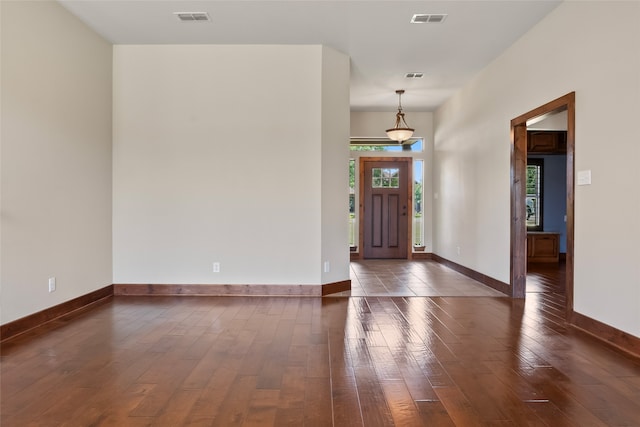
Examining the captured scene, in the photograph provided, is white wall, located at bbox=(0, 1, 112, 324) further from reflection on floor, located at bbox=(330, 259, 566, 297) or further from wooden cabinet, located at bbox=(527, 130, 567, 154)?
wooden cabinet, located at bbox=(527, 130, 567, 154)

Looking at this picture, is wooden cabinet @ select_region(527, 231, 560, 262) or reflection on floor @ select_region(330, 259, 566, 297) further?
wooden cabinet @ select_region(527, 231, 560, 262)

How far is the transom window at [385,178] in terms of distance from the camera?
8.14 m

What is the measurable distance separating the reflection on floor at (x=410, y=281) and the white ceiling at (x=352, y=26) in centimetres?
294

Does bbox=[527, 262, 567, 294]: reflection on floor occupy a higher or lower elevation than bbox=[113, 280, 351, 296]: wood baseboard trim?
lower

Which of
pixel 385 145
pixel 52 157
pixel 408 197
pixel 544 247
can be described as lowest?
pixel 544 247

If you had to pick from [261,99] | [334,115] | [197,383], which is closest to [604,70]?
[334,115]

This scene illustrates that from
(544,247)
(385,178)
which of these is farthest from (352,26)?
(544,247)

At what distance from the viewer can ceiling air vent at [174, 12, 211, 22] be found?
381 cm

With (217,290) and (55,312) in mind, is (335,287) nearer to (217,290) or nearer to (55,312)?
(217,290)

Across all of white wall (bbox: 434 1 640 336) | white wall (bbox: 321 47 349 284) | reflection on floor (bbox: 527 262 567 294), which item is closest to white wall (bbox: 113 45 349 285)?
white wall (bbox: 321 47 349 284)

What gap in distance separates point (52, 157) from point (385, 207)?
5.96 m

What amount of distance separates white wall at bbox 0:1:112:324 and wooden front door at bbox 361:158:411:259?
4.99 metres

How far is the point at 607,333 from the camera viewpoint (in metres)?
2.99

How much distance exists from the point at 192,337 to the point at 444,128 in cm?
587
